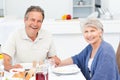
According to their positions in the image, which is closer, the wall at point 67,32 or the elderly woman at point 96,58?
the elderly woman at point 96,58

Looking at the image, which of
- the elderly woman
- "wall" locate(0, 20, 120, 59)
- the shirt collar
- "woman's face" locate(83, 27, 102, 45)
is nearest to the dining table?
the elderly woman

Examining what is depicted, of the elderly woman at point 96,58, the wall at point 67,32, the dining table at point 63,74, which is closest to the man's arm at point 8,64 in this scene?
the dining table at point 63,74

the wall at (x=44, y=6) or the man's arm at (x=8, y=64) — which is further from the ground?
the wall at (x=44, y=6)

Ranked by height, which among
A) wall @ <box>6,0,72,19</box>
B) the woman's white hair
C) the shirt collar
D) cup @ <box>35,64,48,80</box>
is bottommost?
cup @ <box>35,64,48,80</box>

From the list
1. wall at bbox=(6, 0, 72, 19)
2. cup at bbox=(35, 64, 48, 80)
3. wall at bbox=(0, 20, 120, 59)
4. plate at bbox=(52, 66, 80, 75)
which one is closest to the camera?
cup at bbox=(35, 64, 48, 80)

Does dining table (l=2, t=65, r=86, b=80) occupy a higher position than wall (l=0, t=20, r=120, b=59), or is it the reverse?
wall (l=0, t=20, r=120, b=59)

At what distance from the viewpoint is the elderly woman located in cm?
169

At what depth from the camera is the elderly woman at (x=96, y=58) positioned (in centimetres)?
169

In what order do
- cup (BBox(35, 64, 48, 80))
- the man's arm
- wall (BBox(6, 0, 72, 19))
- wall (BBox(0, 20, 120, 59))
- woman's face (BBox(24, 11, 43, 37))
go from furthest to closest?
wall (BBox(6, 0, 72, 19)), wall (BBox(0, 20, 120, 59)), woman's face (BBox(24, 11, 43, 37)), the man's arm, cup (BBox(35, 64, 48, 80))

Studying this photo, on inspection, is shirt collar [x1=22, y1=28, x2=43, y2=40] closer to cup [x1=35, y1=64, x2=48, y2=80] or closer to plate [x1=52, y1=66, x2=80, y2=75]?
plate [x1=52, y1=66, x2=80, y2=75]

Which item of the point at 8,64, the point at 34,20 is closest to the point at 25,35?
the point at 34,20

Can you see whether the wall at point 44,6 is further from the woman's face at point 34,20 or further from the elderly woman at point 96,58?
the elderly woman at point 96,58

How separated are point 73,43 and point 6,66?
1.71 meters

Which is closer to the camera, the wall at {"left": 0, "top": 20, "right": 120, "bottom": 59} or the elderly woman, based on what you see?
the elderly woman
